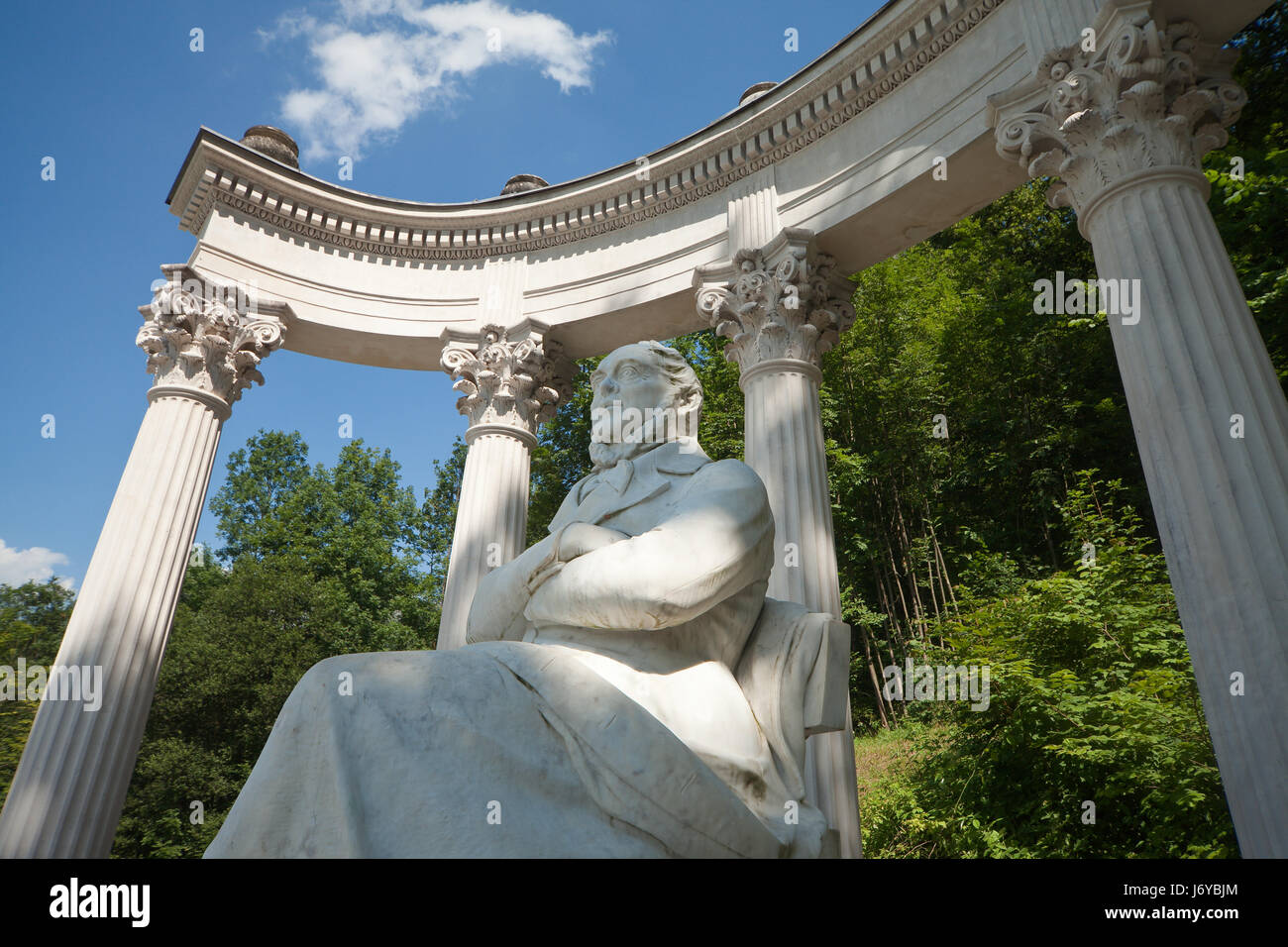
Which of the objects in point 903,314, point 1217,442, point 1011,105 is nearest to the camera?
point 1217,442

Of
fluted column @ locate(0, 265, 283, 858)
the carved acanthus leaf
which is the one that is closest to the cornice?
fluted column @ locate(0, 265, 283, 858)

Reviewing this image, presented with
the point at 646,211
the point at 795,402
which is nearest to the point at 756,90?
the point at 646,211

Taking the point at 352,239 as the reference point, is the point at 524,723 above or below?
below

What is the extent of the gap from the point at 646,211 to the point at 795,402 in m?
6.31

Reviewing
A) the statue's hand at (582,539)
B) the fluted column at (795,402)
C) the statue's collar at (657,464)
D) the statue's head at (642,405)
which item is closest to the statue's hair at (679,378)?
the statue's head at (642,405)

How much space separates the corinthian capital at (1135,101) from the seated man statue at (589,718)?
7.96 metres

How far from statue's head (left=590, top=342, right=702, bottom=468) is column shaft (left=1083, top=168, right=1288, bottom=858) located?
542 centimetres

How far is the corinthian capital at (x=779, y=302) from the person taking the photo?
13.9 metres

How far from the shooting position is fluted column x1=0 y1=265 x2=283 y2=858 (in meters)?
12.1

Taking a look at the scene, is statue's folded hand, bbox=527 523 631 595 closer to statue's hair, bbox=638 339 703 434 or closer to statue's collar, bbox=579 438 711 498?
statue's collar, bbox=579 438 711 498
